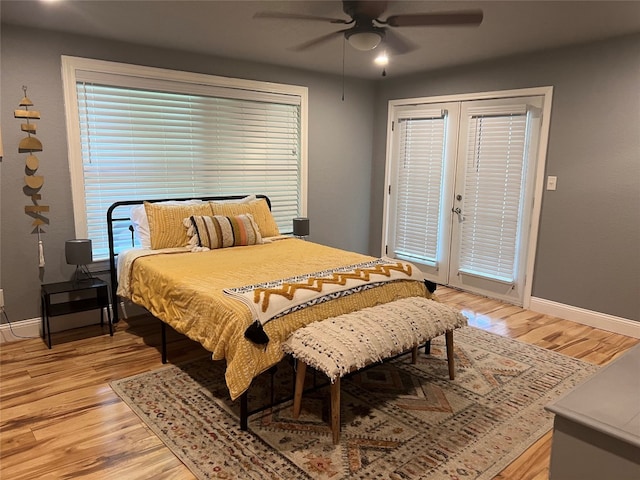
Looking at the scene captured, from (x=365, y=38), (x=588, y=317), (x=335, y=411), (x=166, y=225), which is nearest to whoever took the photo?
(x=335, y=411)

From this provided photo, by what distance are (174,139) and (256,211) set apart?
39.4 inches

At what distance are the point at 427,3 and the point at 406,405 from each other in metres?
2.41

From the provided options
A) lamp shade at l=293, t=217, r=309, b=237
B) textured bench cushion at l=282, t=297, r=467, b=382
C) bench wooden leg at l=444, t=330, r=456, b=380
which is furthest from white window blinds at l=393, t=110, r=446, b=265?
textured bench cushion at l=282, t=297, r=467, b=382

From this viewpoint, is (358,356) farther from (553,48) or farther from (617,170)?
(553,48)

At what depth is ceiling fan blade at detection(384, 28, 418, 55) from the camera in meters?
3.41

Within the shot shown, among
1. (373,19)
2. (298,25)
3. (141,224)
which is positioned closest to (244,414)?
(141,224)

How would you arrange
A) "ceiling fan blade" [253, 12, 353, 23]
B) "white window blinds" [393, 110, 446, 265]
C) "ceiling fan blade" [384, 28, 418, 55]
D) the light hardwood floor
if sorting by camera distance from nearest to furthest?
the light hardwood floor, "ceiling fan blade" [253, 12, 353, 23], "ceiling fan blade" [384, 28, 418, 55], "white window blinds" [393, 110, 446, 265]

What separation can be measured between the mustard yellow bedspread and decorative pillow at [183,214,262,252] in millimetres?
99

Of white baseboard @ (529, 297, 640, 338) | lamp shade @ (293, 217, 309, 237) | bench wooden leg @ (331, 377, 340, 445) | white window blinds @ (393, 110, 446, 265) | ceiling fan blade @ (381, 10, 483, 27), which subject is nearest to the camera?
bench wooden leg @ (331, 377, 340, 445)

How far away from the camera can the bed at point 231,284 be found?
2295 millimetres

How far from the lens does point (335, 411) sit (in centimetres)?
222

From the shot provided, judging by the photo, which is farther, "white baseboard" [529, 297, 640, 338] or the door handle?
the door handle

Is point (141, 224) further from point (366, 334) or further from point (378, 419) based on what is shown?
point (378, 419)

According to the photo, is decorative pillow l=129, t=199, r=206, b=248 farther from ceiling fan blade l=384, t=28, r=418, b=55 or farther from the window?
ceiling fan blade l=384, t=28, r=418, b=55
